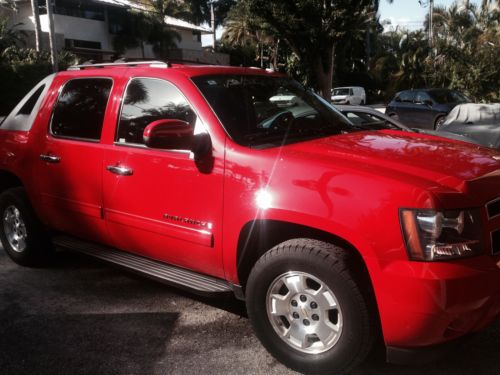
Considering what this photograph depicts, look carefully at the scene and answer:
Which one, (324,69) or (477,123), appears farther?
(324,69)

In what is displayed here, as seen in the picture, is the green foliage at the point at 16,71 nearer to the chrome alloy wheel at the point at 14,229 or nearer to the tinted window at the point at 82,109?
the chrome alloy wheel at the point at 14,229

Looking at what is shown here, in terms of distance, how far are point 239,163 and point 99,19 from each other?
1612 inches

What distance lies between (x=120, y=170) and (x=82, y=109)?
2.57 feet

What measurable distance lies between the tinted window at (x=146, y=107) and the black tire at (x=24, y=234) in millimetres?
1453

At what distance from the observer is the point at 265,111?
147 inches

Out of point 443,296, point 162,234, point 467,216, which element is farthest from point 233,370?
point 467,216

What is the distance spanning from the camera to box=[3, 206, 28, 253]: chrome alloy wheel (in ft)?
16.0

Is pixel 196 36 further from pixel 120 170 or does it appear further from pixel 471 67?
pixel 120 170

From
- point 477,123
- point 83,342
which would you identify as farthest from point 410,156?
point 477,123

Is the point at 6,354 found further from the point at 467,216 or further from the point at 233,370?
the point at 467,216

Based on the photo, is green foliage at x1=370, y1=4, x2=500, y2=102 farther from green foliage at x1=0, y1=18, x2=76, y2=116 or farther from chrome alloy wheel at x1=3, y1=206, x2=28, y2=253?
green foliage at x1=0, y1=18, x2=76, y2=116

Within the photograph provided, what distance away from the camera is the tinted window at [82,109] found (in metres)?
4.05

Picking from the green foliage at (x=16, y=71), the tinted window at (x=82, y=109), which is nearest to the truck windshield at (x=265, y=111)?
the tinted window at (x=82, y=109)

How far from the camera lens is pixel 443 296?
98.1 inches
